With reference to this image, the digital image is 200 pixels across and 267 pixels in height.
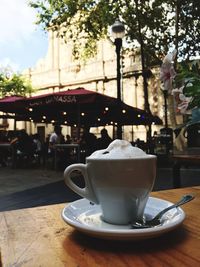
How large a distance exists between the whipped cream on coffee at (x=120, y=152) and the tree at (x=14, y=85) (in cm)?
2070

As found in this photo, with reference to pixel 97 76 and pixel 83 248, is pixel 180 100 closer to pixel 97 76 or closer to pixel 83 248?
pixel 83 248

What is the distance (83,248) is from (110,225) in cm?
10

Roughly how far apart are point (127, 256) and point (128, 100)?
707 inches

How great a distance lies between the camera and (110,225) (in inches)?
28.4

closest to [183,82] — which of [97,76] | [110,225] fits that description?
[110,225]

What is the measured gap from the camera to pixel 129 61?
18.4m

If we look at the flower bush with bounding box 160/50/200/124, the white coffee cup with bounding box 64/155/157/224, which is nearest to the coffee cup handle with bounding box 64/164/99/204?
the white coffee cup with bounding box 64/155/157/224

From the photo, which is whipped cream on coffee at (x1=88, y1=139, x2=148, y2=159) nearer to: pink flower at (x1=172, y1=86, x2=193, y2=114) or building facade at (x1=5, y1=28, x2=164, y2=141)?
pink flower at (x1=172, y1=86, x2=193, y2=114)

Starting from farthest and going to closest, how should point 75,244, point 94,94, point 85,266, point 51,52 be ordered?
point 51,52
point 94,94
point 75,244
point 85,266

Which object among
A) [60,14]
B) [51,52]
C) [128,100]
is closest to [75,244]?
[60,14]

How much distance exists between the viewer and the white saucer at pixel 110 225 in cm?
63

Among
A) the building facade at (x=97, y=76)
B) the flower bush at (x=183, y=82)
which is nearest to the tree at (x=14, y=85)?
the building facade at (x=97, y=76)

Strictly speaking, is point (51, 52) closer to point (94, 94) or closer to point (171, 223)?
point (94, 94)

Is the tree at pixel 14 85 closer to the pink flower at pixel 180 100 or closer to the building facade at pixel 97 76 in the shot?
the building facade at pixel 97 76
